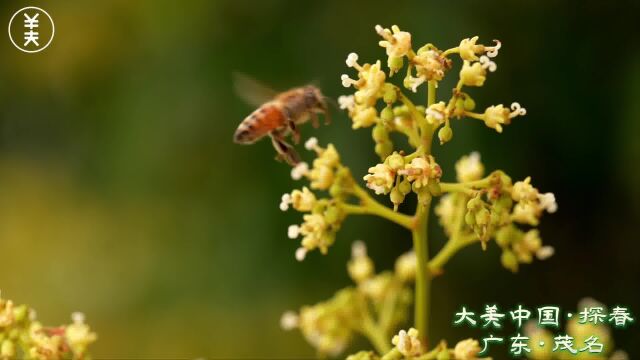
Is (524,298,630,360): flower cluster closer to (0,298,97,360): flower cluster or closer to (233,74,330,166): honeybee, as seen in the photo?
(233,74,330,166): honeybee

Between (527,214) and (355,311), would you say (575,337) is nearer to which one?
(527,214)

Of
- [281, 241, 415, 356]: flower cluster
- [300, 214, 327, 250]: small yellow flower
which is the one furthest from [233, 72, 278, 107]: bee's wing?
[300, 214, 327, 250]: small yellow flower

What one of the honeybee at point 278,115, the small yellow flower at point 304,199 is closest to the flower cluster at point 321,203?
the small yellow flower at point 304,199

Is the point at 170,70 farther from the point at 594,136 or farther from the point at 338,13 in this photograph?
the point at 594,136

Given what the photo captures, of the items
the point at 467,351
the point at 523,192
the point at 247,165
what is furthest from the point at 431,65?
the point at 247,165

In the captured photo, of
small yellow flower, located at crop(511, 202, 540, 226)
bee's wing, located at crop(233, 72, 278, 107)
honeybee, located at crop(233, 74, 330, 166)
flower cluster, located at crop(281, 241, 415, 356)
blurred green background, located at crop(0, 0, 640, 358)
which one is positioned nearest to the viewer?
small yellow flower, located at crop(511, 202, 540, 226)

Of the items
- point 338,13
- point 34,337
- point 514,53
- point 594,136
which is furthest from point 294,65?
point 34,337
